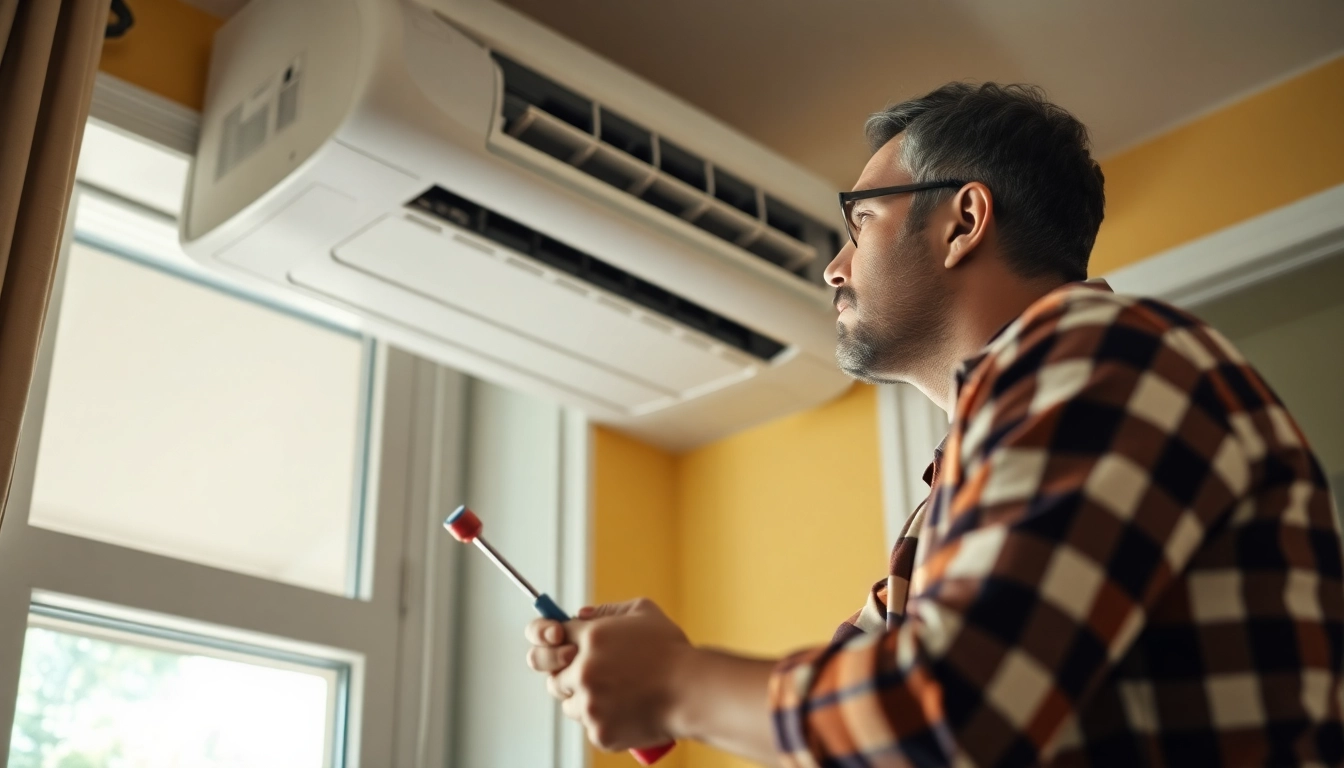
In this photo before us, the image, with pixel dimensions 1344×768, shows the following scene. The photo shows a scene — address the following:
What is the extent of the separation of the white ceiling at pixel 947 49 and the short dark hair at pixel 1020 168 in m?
0.97

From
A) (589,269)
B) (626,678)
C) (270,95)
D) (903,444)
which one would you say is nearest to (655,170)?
(589,269)

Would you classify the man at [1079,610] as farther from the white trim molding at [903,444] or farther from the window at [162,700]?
the white trim molding at [903,444]

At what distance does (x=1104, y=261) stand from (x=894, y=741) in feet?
6.01

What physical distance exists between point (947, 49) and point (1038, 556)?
5.60ft

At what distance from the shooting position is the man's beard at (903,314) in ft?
3.73

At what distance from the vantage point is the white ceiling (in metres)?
2.17

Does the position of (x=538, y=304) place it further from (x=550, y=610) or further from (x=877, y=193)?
(x=550, y=610)

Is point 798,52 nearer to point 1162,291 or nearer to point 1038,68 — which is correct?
point 1038,68

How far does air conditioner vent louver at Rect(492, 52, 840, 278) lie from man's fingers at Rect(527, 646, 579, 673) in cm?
116

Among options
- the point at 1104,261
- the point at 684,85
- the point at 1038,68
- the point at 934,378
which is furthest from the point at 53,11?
the point at 1104,261

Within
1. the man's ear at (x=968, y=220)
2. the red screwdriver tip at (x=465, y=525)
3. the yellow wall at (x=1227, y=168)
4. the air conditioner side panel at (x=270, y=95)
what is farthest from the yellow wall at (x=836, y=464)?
the red screwdriver tip at (x=465, y=525)

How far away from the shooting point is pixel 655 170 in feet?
6.73

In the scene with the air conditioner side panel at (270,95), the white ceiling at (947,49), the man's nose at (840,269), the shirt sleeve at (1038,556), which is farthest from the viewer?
the white ceiling at (947,49)

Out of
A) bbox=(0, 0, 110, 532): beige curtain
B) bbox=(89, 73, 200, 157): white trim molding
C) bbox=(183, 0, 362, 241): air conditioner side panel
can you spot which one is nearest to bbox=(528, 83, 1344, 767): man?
bbox=(0, 0, 110, 532): beige curtain
